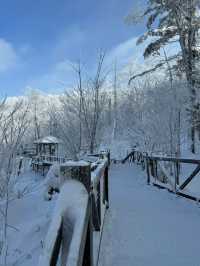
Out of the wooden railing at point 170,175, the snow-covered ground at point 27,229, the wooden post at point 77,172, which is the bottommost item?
the snow-covered ground at point 27,229

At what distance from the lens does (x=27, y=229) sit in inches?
186

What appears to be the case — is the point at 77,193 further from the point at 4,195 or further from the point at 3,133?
the point at 4,195

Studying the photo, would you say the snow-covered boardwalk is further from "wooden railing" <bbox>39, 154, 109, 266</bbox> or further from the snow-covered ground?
"wooden railing" <bbox>39, 154, 109, 266</bbox>

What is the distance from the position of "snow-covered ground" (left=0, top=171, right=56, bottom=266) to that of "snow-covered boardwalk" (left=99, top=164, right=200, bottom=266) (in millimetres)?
1035

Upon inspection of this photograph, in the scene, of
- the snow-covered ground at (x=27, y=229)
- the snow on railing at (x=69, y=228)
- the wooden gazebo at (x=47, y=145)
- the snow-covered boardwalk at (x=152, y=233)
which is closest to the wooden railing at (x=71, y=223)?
the snow on railing at (x=69, y=228)

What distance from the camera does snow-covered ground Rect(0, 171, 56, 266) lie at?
3775 mm

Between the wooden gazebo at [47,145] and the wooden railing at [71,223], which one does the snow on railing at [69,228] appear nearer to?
the wooden railing at [71,223]

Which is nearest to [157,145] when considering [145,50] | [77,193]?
[145,50]

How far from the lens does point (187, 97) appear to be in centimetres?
1430

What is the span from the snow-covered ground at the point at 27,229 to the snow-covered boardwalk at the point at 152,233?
3.39ft

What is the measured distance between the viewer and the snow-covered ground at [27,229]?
377 centimetres

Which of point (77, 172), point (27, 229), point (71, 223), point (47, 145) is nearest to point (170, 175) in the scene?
point (27, 229)

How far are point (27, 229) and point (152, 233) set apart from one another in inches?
89.3

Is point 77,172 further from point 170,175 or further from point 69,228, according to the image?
point 170,175
